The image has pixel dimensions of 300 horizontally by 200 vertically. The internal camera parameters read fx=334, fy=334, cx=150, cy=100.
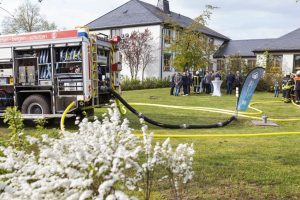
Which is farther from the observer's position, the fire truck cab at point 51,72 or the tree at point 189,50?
the tree at point 189,50

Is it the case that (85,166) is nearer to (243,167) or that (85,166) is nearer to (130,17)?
(243,167)

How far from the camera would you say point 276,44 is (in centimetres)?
3291

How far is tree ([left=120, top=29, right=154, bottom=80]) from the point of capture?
1531 inches

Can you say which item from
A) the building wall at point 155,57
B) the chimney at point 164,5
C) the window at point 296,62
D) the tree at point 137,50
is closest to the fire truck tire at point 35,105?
the window at point 296,62

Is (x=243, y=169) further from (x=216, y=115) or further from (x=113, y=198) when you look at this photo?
(x=216, y=115)

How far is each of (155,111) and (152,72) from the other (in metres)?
27.0

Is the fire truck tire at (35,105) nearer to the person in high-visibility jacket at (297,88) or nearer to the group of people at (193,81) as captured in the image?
the person in high-visibility jacket at (297,88)

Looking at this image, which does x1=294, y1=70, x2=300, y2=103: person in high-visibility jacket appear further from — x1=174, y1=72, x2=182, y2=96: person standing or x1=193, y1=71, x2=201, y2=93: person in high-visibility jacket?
x1=193, y1=71, x2=201, y2=93: person in high-visibility jacket

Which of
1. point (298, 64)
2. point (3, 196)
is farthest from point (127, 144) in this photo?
point (298, 64)

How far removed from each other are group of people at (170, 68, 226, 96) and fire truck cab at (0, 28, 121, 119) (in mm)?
12009

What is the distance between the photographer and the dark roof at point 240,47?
159 feet

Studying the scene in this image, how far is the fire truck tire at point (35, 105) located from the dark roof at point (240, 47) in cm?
4122

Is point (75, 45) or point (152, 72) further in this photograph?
point (152, 72)

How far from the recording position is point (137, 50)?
3891 centimetres
